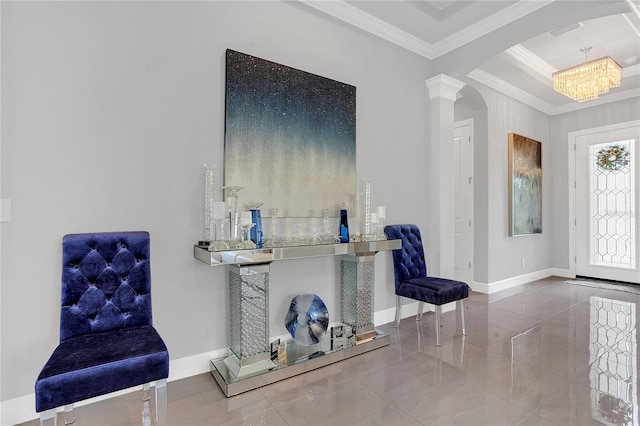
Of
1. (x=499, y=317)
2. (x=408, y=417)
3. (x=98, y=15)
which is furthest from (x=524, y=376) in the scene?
(x=98, y=15)

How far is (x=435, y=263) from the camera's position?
12.5 ft

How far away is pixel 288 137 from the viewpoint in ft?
8.81

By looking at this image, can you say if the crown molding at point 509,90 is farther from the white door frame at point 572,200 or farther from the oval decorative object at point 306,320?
the oval decorative object at point 306,320

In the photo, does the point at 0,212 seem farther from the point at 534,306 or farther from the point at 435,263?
the point at 534,306

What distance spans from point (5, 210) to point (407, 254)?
307 centimetres

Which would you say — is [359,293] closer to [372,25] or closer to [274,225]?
[274,225]

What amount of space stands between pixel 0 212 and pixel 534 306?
16.6 ft

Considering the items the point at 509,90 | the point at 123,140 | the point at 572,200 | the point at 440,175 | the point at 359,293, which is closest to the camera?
the point at 123,140

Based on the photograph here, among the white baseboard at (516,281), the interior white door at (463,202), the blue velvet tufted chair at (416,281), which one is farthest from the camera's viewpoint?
the interior white door at (463,202)

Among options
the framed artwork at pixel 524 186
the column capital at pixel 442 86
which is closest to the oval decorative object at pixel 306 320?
the column capital at pixel 442 86

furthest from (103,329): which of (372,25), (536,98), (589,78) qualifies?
(536,98)

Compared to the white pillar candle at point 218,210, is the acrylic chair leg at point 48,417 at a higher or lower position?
lower

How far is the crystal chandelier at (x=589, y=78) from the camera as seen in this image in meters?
3.78

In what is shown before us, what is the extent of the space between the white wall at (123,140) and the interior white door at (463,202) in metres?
2.97
